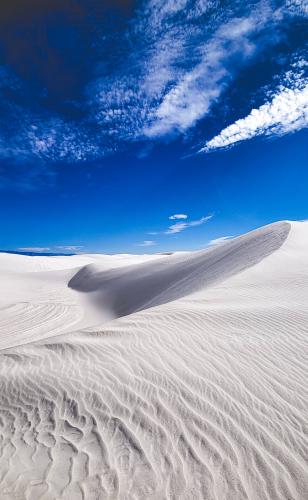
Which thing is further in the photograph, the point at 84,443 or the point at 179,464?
the point at 84,443

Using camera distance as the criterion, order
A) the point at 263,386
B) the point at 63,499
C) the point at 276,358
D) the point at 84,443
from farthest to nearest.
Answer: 1. the point at 276,358
2. the point at 263,386
3. the point at 84,443
4. the point at 63,499

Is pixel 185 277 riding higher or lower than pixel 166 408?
higher

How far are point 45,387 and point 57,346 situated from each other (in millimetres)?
1183

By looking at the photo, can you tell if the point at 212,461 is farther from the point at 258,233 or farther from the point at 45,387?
the point at 258,233

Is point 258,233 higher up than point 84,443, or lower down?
higher up

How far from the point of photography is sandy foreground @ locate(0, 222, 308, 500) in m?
2.17

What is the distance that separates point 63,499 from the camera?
207cm

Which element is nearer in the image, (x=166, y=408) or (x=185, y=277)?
(x=166, y=408)

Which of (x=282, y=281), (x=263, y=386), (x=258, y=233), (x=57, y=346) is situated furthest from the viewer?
(x=258, y=233)

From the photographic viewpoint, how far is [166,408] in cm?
294

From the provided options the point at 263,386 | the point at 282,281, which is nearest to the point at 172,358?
the point at 263,386

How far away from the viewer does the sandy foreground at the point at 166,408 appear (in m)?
2.17

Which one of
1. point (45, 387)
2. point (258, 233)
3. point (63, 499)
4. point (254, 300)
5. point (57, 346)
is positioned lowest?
point (63, 499)

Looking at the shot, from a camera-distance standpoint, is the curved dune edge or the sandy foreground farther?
the curved dune edge
